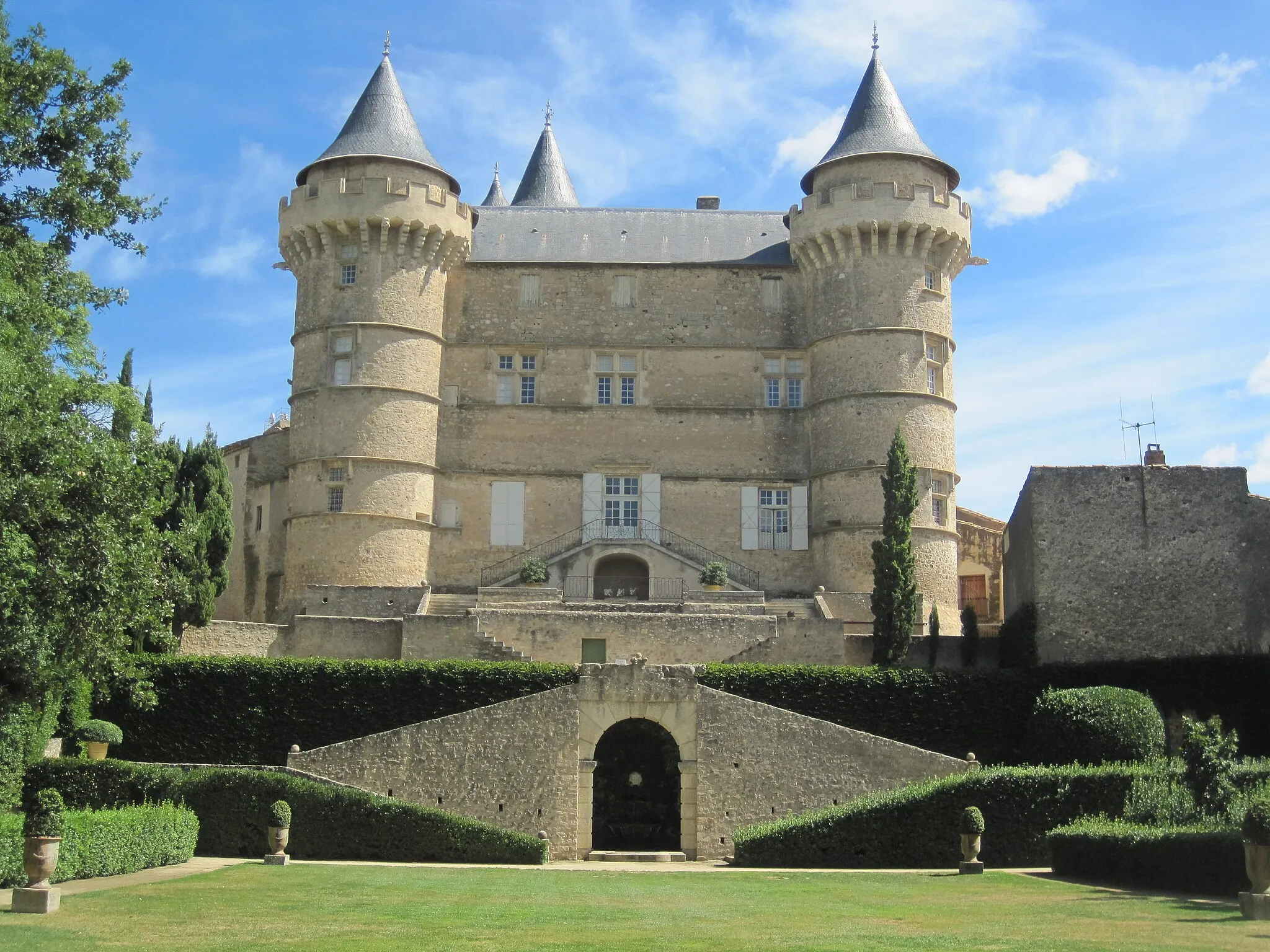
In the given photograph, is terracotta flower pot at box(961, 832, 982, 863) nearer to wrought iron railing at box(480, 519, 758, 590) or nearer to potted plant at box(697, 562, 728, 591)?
potted plant at box(697, 562, 728, 591)

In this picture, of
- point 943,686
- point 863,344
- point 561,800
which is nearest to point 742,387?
point 863,344

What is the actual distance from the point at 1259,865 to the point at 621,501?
26628 mm

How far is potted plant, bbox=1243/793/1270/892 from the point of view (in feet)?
50.0

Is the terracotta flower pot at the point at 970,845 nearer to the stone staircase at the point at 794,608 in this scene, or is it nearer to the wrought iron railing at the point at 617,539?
the stone staircase at the point at 794,608

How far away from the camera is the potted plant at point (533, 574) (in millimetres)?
38094

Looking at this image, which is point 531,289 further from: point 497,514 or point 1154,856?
point 1154,856

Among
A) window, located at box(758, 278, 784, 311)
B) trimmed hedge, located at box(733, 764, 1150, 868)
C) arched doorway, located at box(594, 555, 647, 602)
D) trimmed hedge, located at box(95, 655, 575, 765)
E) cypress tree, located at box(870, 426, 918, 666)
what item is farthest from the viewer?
window, located at box(758, 278, 784, 311)

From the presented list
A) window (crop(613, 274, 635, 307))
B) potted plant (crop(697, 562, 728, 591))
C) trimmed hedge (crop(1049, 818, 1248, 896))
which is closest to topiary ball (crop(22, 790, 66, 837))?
trimmed hedge (crop(1049, 818, 1248, 896))

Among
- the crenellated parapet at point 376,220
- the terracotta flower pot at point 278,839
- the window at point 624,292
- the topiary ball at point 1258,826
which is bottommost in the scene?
the terracotta flower pot at point 278,839

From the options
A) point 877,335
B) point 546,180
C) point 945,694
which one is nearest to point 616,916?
point 945,694

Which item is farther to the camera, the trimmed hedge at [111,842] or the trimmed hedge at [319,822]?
the trimmed hedge at [319,822]

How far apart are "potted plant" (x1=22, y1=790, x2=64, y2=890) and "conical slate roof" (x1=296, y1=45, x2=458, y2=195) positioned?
2607 centimetres

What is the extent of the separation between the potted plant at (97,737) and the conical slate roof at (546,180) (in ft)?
93.1

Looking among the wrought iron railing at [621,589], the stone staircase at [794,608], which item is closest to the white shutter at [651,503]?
the wrought iron railing at [621,589]
